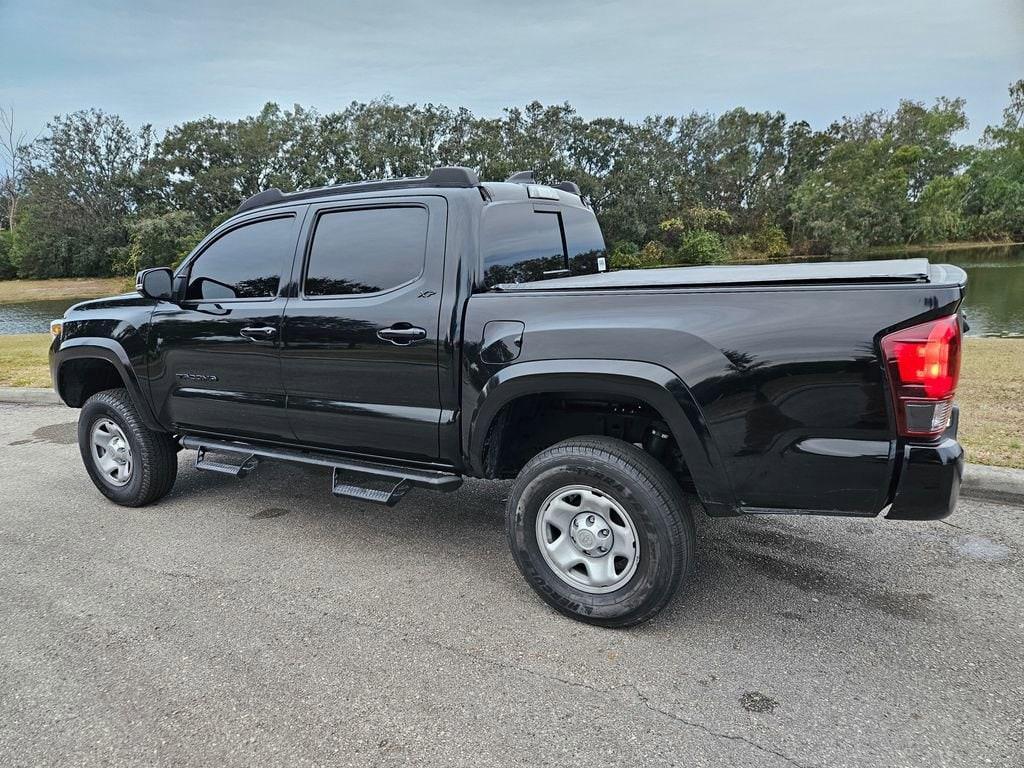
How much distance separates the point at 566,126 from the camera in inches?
1756

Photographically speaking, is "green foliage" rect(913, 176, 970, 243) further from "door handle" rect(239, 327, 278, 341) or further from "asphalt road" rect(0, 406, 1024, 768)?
"door handle" rect(239, 327, 278, 341)

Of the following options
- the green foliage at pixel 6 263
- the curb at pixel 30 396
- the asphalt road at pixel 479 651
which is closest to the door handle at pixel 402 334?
the asphalt road at pixel 479 651

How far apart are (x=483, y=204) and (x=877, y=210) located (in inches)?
1971

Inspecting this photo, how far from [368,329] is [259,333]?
2.53ft

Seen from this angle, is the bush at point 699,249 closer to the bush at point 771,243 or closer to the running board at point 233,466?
the bush at point 771,243

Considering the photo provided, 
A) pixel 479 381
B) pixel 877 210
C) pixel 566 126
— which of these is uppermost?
pixel 566 126

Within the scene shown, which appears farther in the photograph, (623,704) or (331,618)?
(331,618)

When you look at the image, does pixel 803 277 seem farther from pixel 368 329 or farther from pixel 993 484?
pixel 993 484

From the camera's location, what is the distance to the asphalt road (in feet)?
7.22

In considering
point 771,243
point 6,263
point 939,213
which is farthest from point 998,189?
point 6,263

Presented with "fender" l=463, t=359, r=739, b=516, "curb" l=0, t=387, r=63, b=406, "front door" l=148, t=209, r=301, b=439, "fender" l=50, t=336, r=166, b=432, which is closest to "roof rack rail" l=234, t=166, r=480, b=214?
"front door" l=148, t=209, r=301, b=439

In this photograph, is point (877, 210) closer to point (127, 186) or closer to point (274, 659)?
point (274, 659)

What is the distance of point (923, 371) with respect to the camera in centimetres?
223

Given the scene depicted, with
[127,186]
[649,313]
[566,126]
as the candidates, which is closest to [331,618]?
[649,313]
